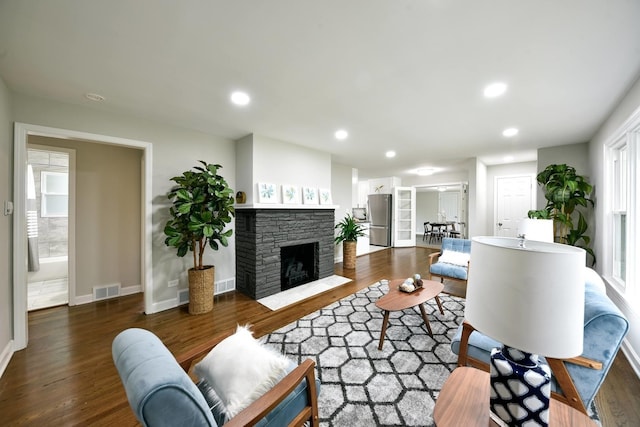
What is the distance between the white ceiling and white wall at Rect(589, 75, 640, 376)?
12 centimetres

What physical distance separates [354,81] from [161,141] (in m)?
2.60

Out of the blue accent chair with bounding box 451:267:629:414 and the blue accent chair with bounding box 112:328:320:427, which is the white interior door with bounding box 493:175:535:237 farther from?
the blue accent chair with bounding box 112:328:320:427

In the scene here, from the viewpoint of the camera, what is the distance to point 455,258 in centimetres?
368

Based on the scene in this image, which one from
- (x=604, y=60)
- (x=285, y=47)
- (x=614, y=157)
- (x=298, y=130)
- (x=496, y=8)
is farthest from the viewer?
(x=298, y=130)

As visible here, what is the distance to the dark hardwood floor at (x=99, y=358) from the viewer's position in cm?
158

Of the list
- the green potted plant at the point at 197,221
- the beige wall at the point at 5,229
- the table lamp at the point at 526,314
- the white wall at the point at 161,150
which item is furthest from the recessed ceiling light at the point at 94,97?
the table lamp at the point at 526,314

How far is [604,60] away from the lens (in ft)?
5.87

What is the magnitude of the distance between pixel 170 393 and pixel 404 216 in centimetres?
800

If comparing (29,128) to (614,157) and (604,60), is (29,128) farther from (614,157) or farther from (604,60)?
(614,157)

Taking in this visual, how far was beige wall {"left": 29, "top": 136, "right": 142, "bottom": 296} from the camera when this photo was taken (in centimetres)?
328

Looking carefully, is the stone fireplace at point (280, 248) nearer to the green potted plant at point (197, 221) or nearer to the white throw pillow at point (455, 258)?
the green potted plant at point (197, 221)

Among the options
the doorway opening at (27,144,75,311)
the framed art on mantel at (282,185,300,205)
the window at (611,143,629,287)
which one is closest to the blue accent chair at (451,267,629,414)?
the window at (611,143,629,287)

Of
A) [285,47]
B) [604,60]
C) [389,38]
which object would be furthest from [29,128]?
[604,60]

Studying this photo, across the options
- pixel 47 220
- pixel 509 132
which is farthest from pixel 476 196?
pixel 47 220
